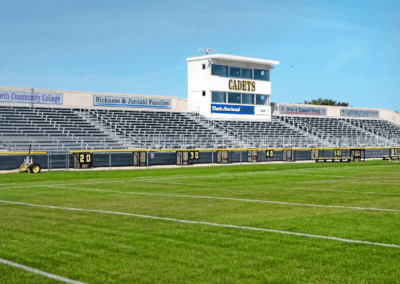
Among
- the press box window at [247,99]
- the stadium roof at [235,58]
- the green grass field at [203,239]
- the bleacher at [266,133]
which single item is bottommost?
the green grass field at [203,239]

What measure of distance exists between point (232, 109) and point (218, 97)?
2.14 m

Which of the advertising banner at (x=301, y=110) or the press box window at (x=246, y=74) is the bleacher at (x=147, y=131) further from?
the press box window at (x=246, y=74)

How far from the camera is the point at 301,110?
64.5 metres

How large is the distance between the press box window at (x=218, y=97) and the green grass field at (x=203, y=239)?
3881 centimetres

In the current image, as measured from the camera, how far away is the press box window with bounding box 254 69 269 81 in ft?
185

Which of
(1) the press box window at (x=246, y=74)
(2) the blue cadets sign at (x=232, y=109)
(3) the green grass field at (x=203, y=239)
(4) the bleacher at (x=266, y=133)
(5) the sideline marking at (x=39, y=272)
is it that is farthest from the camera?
(1) the press box window at (x=246, y=74)

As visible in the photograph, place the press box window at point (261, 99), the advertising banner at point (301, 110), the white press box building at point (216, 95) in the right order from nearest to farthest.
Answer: the white press box building at point (216, 95)
the press box window at point (261, 99)
the advertising banner at point (301, 110)

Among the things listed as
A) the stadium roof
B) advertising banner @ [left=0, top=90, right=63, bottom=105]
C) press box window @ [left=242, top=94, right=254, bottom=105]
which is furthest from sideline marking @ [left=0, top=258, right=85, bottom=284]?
press box window @ [left=242, top=94, right=254, bottom=105]

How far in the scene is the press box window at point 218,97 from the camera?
53.0 m

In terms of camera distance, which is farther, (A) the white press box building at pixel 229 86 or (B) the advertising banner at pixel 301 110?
(B) the advertising banner at pixel 301 110

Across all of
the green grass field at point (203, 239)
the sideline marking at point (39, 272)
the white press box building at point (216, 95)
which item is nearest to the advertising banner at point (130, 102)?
the white press box building at point (216, 95)

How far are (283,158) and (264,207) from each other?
3395 cm

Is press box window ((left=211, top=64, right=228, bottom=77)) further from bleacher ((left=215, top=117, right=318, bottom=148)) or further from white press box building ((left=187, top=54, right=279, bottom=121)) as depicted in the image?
bleacher ((left=215, top=117, right=318, bottom=148))

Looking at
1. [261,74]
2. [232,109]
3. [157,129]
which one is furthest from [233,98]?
[157,129]
